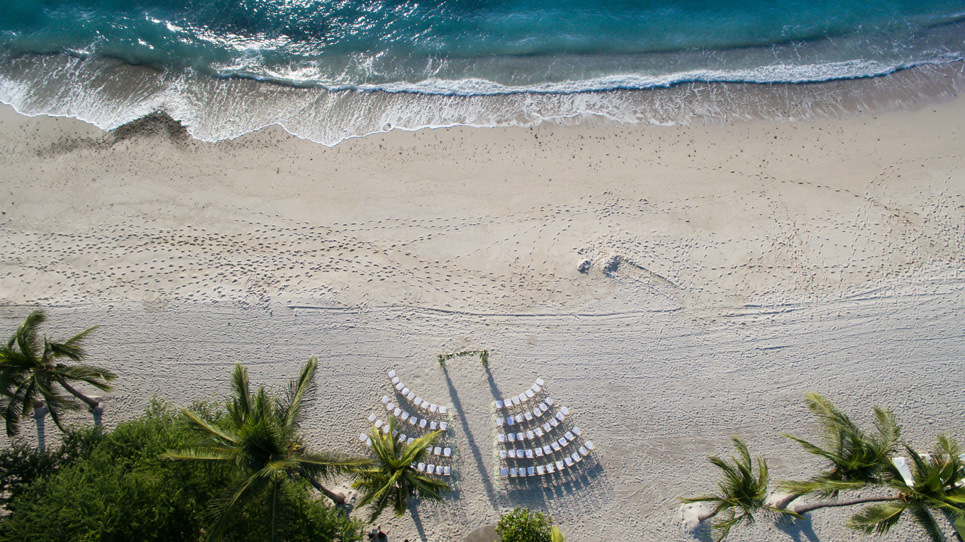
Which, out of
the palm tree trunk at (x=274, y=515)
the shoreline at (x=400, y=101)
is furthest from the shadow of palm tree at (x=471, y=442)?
the shoreline at (x=400, y=101)

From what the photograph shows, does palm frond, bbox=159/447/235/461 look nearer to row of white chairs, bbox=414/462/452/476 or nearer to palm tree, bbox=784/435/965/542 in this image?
row of white chairs, bbox=414/462/452/476

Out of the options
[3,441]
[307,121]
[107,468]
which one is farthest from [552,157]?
[3,441]

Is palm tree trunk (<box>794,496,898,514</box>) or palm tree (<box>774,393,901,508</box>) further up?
palm tree (<box>774,393,901,508</box>)

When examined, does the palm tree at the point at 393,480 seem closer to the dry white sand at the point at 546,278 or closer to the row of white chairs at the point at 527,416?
the dry white sand at the point at 546,278

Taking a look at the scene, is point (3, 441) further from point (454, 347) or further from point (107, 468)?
point (454, 347)

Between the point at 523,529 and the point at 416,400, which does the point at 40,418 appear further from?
the point at 523,529

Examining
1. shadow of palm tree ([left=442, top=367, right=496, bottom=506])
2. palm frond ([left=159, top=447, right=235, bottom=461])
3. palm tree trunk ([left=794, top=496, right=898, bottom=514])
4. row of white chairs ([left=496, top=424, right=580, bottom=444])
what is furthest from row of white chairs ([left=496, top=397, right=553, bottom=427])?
palm frond ([left=159, top=447, right=235, bottom=461])
